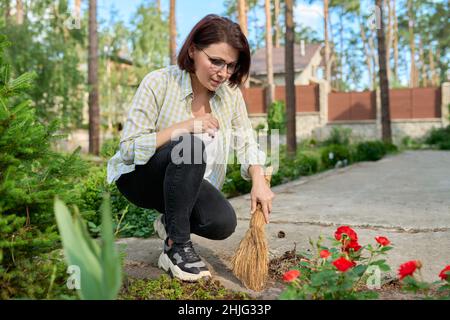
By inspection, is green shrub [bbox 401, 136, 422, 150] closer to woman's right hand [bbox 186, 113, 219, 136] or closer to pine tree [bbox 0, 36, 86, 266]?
woman's right hand [bbox 186, 113, 219, 136]

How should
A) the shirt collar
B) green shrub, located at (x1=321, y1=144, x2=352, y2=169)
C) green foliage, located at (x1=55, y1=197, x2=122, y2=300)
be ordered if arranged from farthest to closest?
green shrub, located at (x1=321, y1=144, x2=352, y2=169) < the shirt collar < green foliage, located at (x1=55, y1=197, x2=122, y2=300)

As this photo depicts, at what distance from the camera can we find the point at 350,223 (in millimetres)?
3250

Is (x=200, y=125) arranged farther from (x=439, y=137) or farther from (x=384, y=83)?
(x=439, y=137)

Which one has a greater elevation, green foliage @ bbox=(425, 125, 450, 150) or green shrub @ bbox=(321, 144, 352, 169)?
green foliage @ bbox=(425, 125, 450, 150)

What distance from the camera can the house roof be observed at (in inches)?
1187

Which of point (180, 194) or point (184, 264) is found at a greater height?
point (180, 194)

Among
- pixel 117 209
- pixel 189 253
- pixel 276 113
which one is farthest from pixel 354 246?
pixel 276 113

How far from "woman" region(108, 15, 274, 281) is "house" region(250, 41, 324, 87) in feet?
88.7

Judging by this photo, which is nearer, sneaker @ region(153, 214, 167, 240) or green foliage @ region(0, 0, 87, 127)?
sneaker @ region(153, 214, 167, 240)

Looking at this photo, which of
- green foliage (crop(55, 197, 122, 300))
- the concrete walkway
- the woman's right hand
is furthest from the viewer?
the concrete walkway

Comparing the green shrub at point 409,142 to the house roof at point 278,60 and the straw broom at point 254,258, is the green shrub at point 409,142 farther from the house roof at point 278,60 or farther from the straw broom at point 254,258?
the straw broom at point 254,258

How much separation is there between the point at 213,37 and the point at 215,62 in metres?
0.11

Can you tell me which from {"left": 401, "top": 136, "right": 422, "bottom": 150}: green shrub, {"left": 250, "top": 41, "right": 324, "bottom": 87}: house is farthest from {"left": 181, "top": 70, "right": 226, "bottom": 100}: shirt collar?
{"left": 250, "top": 41, "right": 324, "bottom": 87}: house
